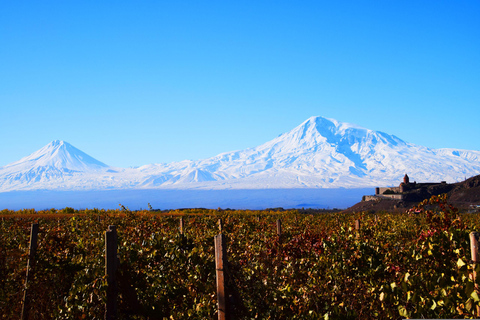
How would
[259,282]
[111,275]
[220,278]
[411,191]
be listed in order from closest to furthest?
[220,278] < [111,275] < [259,282] < [411,191]

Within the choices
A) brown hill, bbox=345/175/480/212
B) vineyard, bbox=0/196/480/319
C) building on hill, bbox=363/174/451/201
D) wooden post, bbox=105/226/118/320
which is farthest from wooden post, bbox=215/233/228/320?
building on hill, bbox=363/174/451/201

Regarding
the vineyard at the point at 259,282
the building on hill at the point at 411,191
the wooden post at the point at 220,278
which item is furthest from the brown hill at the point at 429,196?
the wooden post at the point at 220,278

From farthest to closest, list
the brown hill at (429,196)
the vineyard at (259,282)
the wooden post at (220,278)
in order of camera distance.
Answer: the brown hill at (429,196), the wooden post at (220,278), the vineyard at (259,282)

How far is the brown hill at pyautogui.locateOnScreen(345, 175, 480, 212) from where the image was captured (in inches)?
1975

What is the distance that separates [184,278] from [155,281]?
0.40 metres

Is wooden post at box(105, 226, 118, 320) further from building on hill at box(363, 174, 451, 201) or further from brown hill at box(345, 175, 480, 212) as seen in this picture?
building on hill at box(363, 174, 451, 201)

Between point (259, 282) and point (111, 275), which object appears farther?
point (259, 282)

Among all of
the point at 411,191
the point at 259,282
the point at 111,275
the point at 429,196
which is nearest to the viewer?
the point at 111,275

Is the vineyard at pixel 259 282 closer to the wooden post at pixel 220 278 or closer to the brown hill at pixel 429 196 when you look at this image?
the wooden post at pixel 220 278

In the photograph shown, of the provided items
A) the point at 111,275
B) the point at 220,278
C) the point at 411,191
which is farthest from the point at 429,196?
the point at 111,275

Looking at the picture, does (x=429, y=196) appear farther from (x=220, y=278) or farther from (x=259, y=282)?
(x=220, y=278)

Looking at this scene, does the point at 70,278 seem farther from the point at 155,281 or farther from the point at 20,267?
the point at 155,281

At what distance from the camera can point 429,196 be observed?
176 ft

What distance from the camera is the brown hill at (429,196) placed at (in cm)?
5016
